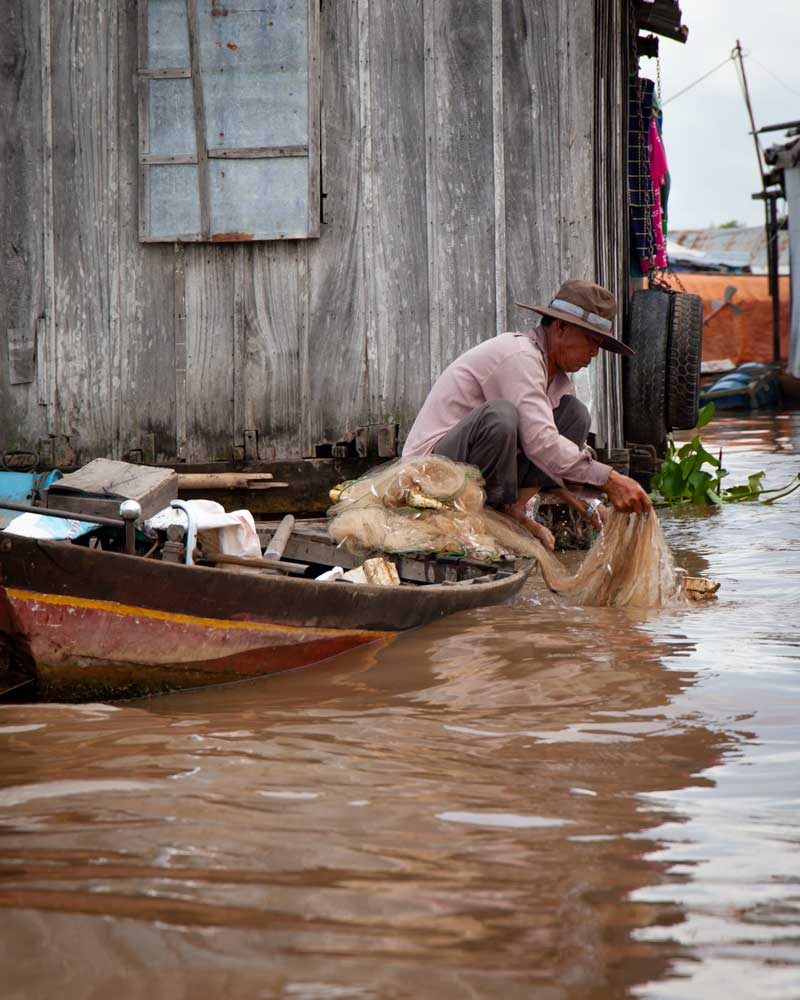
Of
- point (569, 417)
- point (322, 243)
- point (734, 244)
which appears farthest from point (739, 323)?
point (569, 417)

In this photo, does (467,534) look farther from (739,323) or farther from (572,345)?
(739,323)

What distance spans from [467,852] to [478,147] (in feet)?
17.1

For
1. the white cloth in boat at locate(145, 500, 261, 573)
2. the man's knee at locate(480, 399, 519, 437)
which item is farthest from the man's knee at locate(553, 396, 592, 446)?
the white cloth in boat at locate(145, 500, 261, 573)

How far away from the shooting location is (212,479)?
21.8 feet

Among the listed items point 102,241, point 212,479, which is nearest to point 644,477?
point 212,479

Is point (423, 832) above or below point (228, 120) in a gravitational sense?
below

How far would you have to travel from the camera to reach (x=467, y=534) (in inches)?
203

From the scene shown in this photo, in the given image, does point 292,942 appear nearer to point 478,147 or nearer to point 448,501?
point 448,501

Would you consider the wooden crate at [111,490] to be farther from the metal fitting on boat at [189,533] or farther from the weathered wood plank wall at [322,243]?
the weathered wood plank wall at [322,243]

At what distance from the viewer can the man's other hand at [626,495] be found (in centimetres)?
507

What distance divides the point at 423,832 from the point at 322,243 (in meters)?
4.94

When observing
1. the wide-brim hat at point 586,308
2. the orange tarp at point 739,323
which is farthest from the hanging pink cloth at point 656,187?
the orange tarp at point 739,323

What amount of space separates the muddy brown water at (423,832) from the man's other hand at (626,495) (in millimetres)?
1047

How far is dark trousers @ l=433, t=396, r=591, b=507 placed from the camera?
207 inches
